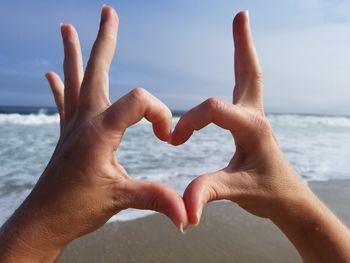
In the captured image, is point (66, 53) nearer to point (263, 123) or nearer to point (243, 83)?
point (243, 83)

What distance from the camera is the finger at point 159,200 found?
42.8 inches

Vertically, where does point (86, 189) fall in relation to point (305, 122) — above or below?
above

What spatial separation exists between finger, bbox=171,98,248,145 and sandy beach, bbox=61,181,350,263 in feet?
5.49

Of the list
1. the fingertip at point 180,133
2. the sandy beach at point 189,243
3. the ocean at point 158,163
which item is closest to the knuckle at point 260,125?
the fingertip at point 180,133

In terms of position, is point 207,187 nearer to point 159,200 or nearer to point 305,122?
point 159,200

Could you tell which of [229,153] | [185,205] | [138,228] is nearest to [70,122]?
[185,205]

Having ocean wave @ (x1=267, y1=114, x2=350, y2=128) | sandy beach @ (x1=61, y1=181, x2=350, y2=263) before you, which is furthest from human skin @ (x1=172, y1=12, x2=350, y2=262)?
ocean wave @ (x1=267, y1=114, x2=350, y2=128)

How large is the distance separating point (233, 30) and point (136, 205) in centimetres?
84

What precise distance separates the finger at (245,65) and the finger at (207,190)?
378mm

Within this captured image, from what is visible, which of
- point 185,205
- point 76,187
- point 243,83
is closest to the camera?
point 185,205

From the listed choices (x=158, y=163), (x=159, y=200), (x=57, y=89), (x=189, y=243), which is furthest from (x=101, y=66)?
(x=158, y=163)

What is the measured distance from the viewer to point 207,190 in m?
1.18

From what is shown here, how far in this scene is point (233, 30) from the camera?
158cm

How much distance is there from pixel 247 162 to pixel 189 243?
183 centimetres
